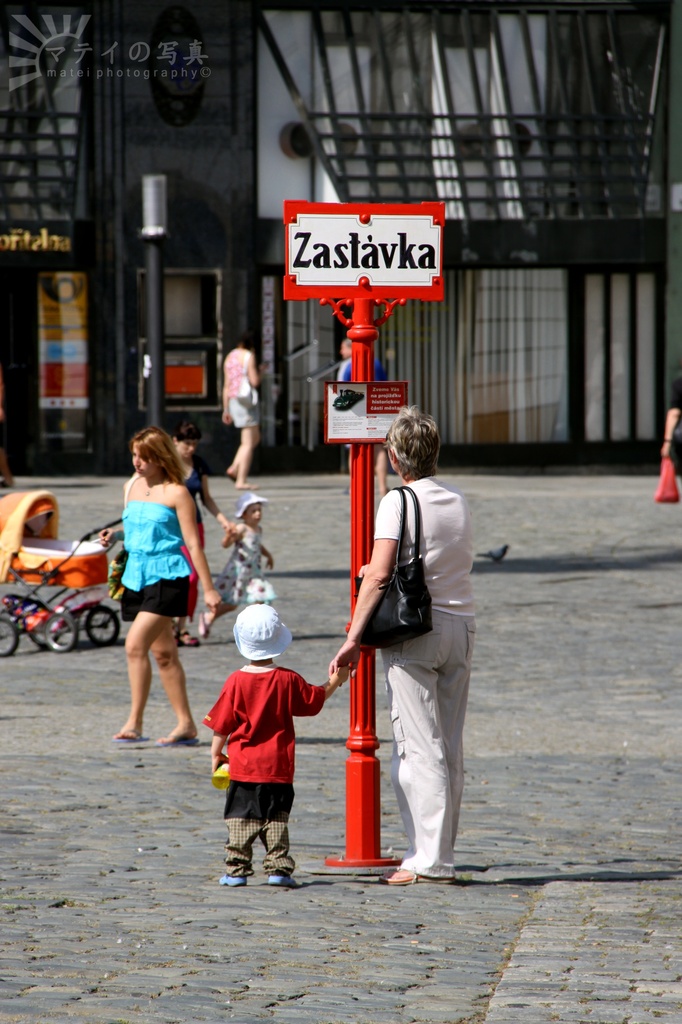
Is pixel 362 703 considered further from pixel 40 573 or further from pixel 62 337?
pixel 62 337

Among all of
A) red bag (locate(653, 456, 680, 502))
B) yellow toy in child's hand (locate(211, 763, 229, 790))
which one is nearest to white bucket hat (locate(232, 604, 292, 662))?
yellow toy in child's hand (locate(211, 763, 229, 790))

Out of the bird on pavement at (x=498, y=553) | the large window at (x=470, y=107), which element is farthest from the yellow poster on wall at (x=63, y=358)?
the bird on pavement at (x=498, y=553)

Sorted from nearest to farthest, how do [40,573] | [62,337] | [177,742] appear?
[177,742]
[40,573]
[62,337]

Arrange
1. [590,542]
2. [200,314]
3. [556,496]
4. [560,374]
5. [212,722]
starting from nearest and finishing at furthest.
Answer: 1. [212,722]
2. [590,542]
3. [556,496]
4. [200,314]
5. [560,374]

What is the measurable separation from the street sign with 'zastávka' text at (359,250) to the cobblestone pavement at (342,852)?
2237 millimetres

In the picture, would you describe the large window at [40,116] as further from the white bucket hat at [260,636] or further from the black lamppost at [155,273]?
the white bucket hat at [260,636]

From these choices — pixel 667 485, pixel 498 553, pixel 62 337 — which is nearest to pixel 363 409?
pixel 498 553

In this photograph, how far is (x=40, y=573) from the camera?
11977 mm

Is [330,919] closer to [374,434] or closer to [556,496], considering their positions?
[374,434]

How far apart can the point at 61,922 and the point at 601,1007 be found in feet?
6.15

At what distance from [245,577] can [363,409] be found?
5.52 metres

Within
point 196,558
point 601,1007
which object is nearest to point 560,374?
point 196,558

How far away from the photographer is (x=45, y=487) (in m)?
22.7

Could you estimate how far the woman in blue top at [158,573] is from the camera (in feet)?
30.0
